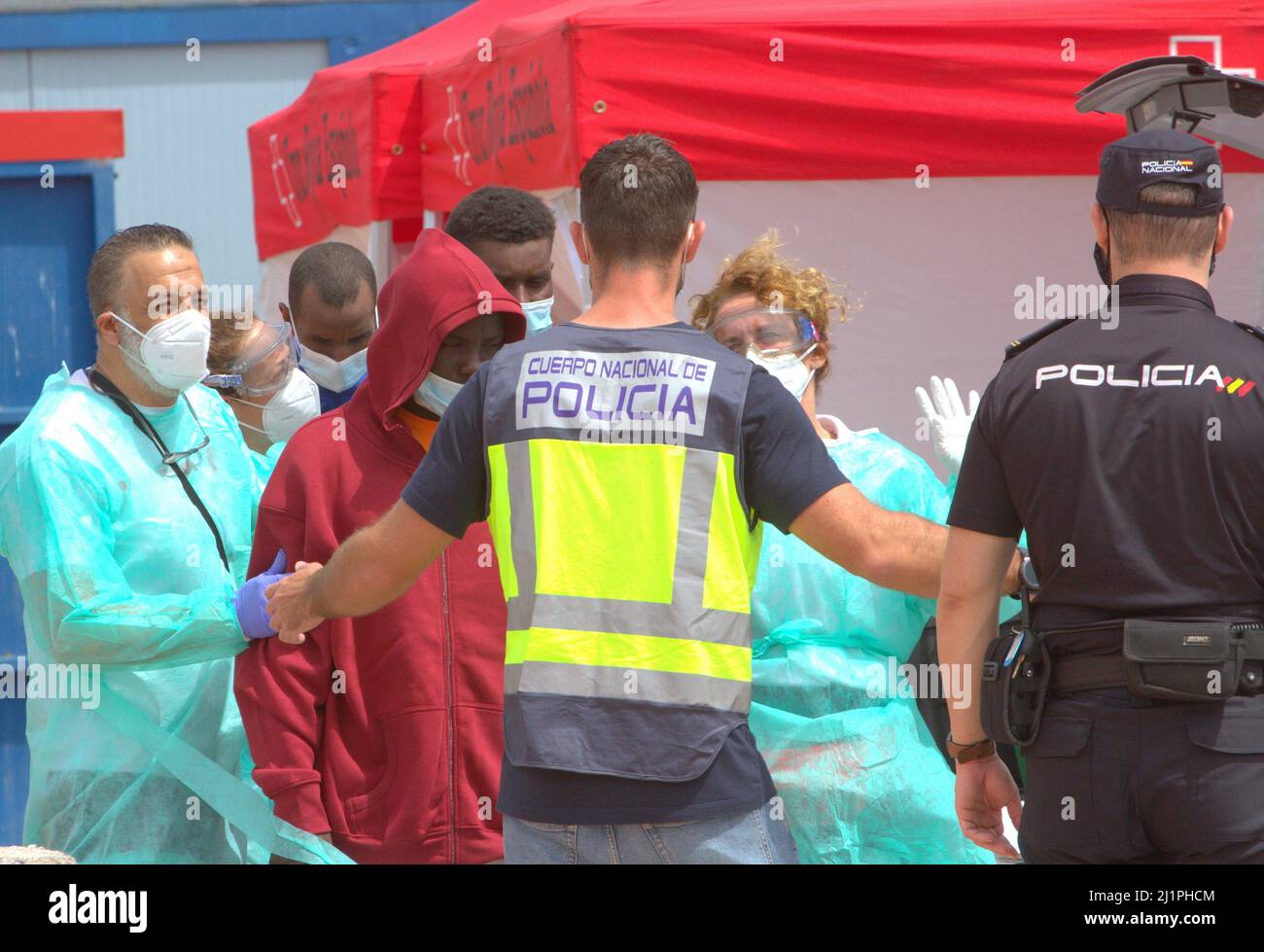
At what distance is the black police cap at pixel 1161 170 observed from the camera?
2697 mm

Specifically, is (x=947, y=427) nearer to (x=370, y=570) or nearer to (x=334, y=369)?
(x=334, y=369)

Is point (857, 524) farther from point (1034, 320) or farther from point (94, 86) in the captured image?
point (94, 86)

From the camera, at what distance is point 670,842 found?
244 centimetres

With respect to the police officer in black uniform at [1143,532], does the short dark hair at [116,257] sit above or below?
above

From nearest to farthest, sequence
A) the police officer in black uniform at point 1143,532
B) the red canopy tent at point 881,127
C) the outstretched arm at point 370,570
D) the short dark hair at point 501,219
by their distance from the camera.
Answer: the police officer in black uniform at point 1143,532, the outstretched arm at point 370,570, the short dark hair at point 501,219, the red canopy tent at point 881,127

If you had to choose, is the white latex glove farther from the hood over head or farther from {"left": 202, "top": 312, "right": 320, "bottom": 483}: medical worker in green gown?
{"left": 202, "top": 312, "right": 320, "bottom": 483}: medical worker in green gown

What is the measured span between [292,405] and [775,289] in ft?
5.24

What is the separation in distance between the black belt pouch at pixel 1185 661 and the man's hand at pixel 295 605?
1338mm

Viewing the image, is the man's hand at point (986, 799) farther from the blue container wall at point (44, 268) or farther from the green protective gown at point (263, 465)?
the blue container wall at point (44, 268)

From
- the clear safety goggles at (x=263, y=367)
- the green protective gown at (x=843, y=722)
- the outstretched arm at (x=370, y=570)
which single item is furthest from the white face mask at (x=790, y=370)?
the clear safety goggles at (x=263, y=367)

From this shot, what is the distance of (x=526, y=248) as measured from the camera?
430 cm

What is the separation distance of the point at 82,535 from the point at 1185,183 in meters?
2.20

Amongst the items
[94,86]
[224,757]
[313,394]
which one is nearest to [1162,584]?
[224,757]

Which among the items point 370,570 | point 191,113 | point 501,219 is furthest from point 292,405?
point 191,113
